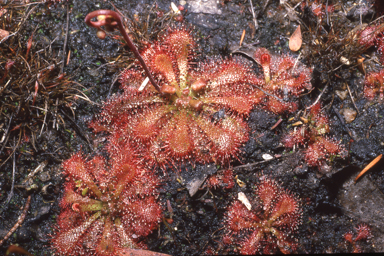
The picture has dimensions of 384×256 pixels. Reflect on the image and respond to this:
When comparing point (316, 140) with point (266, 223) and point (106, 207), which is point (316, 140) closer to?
point (266, 223)

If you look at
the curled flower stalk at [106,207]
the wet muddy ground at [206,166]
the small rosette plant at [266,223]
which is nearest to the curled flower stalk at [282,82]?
the wet muddy ground at [206,166]

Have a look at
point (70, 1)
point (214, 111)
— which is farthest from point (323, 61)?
point (70, 1)

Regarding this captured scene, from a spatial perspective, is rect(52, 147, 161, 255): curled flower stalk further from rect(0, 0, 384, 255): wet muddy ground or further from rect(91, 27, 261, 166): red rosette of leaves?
rect(91, 27, 261, 166): red rosette of leaves

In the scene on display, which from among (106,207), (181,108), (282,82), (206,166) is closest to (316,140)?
(282,82)

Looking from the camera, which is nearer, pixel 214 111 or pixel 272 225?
pixel 272 225

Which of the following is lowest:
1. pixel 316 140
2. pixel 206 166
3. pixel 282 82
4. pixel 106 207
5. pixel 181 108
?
pixel 106 207

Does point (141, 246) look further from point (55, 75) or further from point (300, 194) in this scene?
point (55, 75)

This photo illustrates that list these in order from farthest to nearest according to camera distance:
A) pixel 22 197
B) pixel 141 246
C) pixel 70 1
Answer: pixel 70 1 < pixel 22 197 < pixel 141 246
